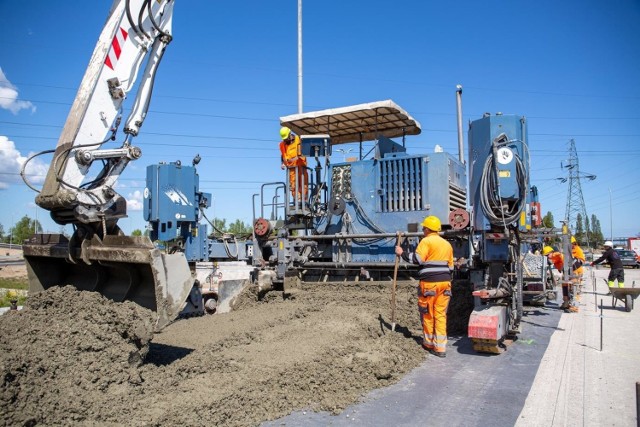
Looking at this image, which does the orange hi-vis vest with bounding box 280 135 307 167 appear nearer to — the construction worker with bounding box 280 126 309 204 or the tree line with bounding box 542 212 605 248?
the construction worker with bounding box 280 126 309 204

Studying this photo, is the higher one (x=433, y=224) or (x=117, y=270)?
(x=433, y=224)

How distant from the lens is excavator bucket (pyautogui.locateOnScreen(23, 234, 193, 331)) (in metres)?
4.44

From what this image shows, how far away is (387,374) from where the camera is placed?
478 centimetres

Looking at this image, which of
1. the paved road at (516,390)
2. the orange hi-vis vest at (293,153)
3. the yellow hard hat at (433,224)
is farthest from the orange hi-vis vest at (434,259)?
the orange hi-vis vest at (293,153)

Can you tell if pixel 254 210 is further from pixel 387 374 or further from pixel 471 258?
pixel 387 374

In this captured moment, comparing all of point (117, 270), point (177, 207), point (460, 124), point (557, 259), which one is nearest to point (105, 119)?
point (117, 270)

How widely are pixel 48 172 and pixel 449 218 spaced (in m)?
5.29

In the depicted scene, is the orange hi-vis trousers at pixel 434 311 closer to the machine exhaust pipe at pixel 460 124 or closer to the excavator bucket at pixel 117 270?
the excavator bucket at pixel 117 270

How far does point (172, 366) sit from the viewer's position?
186 inches

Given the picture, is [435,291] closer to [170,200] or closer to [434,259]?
[434,259]

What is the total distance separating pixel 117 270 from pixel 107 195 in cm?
84

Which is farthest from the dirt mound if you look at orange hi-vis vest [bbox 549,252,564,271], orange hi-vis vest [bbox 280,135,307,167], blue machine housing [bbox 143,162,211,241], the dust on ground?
orange hi-vis vest [bbox 549,252,564,271]

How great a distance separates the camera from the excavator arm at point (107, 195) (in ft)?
15.0

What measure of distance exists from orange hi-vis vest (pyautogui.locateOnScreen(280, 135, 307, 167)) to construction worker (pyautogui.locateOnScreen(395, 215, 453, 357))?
3121mm
